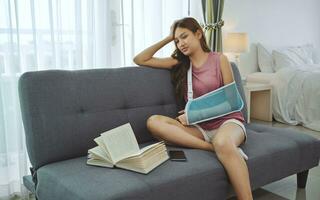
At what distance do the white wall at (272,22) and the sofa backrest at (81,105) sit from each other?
105 inches

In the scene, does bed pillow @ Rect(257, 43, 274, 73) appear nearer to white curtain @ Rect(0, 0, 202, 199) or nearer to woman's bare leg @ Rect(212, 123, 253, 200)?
white curtain @ Rect(0, 0, 202, 199)

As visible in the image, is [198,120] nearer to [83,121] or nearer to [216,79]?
[216,79]

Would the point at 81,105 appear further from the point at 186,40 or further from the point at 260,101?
the point at 260,101

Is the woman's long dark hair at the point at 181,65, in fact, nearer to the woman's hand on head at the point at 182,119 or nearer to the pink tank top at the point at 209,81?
the pink tank top at the point at 209,81

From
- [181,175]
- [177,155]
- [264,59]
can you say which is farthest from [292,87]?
[181,175]

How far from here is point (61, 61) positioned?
2697mm

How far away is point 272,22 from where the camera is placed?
533cm

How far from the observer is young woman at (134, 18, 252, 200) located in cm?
194

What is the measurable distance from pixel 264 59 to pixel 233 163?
3.48 metres

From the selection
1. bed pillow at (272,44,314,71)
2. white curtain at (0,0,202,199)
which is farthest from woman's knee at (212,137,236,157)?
bed pillow at (272,44,314,71)

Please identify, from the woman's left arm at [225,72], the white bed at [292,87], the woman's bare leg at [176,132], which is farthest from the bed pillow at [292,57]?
the woman's bare leg at [176,132]

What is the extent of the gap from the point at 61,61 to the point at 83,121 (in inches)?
33.5

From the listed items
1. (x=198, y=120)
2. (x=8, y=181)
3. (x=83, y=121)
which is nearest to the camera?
(x=83, y=121)

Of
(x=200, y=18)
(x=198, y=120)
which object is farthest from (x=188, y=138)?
(x=200, y=18)
